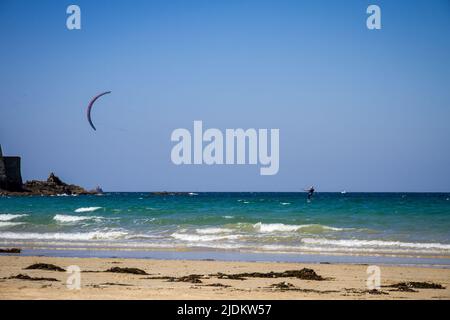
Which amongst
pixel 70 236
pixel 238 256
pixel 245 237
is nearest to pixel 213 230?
pixel 245 237

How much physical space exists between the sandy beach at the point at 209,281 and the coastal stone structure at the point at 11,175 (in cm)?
8346

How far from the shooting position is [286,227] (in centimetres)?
2784

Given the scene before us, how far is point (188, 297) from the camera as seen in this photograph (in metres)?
9.62

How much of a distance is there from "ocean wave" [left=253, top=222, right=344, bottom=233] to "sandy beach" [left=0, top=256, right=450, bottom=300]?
1123cm

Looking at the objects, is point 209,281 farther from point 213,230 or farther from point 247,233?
point 213,230

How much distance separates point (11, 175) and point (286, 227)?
78.7 metres

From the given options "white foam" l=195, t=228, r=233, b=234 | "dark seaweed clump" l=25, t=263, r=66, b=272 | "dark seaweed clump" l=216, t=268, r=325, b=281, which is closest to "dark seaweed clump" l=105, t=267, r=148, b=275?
"dark seaweed clump" l=25, t=263, r=66, b=272

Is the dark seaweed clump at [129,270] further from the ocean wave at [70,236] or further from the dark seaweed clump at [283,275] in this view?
the ocean wave at [70,236]

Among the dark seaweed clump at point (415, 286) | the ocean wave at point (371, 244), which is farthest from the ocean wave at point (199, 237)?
the dark seaweed clump at point (415, 286)

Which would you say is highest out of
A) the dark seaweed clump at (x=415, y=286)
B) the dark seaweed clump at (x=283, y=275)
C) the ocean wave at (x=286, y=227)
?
the dark seaweed clump at (x=415, y=286)

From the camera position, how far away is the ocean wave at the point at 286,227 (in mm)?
26375

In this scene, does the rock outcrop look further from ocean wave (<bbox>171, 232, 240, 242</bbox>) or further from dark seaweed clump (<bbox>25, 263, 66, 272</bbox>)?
dark seaweed clump (<bbox>25, 263, 66, 272</bbox>)

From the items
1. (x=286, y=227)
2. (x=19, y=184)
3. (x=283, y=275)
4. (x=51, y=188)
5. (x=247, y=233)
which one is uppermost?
(x=283, y=275)
